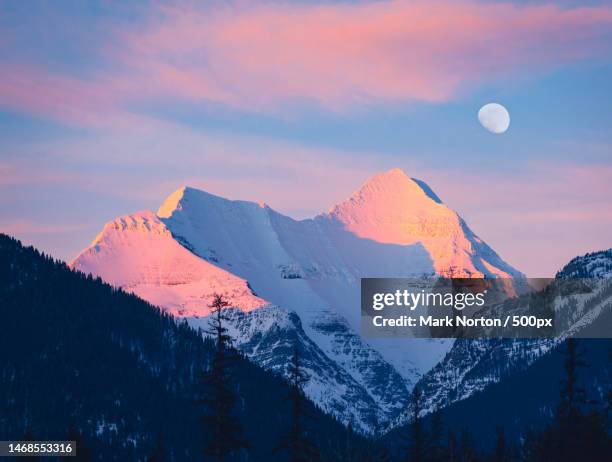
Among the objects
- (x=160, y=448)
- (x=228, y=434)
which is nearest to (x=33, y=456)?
(x=160, y=448)

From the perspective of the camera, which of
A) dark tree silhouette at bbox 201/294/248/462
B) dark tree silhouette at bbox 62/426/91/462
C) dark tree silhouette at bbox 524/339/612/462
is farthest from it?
dark tree silhouette at bbox 62/426/91/462

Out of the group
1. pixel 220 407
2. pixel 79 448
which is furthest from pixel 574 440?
pixel 79 448

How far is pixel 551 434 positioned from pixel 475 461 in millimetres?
27636

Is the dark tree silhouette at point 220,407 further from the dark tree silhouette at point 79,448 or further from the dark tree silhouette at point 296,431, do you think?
the dark tree silhouette at point 79,448

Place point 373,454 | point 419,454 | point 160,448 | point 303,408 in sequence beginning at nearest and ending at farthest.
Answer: point 373,454 → point 303,408 → point 419,454 → point 160,448

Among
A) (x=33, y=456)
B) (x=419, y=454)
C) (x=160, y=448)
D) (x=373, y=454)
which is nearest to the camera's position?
(x=373, y=454)

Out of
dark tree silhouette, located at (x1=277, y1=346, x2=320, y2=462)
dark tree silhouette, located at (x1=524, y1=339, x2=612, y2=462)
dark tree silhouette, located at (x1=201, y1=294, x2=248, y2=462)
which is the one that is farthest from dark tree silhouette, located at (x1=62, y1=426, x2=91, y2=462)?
dark tree silhouette, located at (x1=524, y1=339, x2=612, y2=462)

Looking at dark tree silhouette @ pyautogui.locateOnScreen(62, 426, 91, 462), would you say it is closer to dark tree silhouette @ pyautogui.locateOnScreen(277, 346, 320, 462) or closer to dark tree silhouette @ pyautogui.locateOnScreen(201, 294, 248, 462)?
dark tree silhouette @ pyautogui.locateOnScreen(201, 294, 248, 462)

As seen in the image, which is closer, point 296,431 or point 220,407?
point 220,407

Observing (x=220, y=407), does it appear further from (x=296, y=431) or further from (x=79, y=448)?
(x=79, y=448)

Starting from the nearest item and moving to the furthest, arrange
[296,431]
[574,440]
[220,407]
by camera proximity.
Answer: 1. [220,407]
2. [296,431]
3. [574,440]

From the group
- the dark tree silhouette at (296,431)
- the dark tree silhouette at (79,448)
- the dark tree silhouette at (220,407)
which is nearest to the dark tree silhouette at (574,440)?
the dark tree silhouette at (296,431)

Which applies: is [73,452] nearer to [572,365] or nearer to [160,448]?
[160,448]

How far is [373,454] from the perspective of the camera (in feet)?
297
